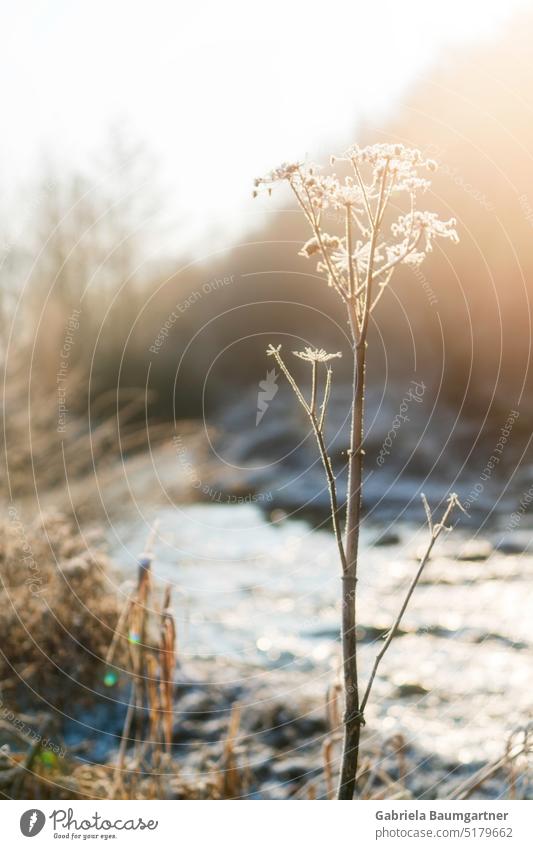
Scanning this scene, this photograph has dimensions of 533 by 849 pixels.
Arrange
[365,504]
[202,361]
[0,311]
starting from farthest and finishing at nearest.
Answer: [202,361]
[365,504]
[0,311]

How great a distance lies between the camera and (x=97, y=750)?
381 cm

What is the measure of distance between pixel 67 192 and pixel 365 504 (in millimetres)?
4434

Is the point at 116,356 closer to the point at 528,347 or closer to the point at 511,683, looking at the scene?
the point at 528,347
